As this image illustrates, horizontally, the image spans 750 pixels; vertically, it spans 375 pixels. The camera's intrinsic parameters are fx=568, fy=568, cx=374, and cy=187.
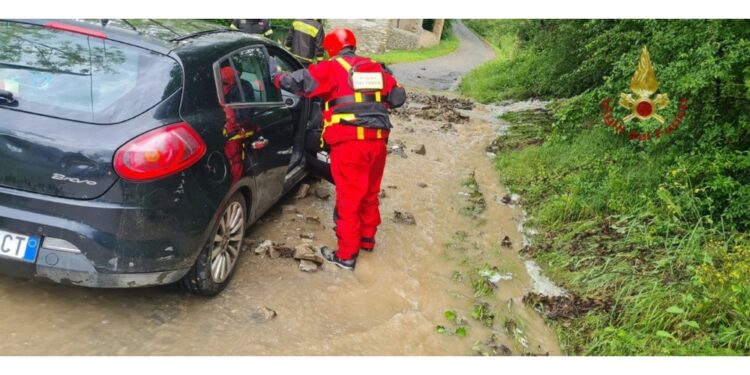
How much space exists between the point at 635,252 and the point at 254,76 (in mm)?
3245

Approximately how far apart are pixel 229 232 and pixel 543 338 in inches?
86.1

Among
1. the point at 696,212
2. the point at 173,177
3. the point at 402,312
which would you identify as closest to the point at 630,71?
the point at 696,212

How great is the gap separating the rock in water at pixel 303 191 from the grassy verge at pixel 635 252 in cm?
219

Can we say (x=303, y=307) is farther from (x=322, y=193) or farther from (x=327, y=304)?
(x=322, y=193)

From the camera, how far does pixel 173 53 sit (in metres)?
3.12

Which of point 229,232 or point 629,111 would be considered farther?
point 629,111

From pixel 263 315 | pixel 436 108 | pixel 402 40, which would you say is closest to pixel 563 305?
pixel 263 315

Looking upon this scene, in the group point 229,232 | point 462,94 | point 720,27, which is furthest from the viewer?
point 462,94

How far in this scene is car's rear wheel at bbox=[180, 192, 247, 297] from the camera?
3.31 meters

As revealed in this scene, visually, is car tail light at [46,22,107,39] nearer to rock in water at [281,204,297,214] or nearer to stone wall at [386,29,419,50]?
rock in water at [281,204,297,214]

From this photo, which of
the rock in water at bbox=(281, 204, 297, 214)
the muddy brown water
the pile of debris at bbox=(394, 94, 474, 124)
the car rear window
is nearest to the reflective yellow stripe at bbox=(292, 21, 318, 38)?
the pile of debris at bbox=(394, 94, 474, 124)

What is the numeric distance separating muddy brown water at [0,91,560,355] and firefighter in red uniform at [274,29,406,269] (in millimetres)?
439

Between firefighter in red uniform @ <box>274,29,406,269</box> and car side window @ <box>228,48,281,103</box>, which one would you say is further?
firefighter in red uniform @ <box>274,29,406,269</box>

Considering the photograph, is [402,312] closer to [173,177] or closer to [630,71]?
[173,177]
